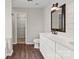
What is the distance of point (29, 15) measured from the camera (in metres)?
9.75

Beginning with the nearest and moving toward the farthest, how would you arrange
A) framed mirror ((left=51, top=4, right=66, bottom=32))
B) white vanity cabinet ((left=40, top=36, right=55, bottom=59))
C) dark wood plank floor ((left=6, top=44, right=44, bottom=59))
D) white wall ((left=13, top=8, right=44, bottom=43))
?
white vanity cabinet ((left=40, top=36, right=55, bottom=59)) < framed mirror ((left=51, top=4, right=66, bottom=32)) < dark wood plank floor ((left=6, top=44, right=44, bottom=59)) < white wall ((left=13, top=8, right=44, bottom=43))

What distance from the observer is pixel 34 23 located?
977 cm

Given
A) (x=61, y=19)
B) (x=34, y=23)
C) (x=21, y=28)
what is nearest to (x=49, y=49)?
(x=61, y=19)

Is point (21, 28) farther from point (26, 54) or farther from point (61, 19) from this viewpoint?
point (61, 19)

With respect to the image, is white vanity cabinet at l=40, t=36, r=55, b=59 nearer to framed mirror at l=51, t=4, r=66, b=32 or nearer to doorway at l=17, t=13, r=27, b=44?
framed mirror at l=51, t=4, r=66, b=32

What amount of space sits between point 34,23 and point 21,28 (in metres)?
1.04

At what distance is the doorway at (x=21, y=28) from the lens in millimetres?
9969

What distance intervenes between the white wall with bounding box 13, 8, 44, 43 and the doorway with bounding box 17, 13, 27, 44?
44 centimetres

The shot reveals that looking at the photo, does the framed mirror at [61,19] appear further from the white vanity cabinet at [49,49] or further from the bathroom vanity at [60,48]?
the bathroom vanity at [60,48]

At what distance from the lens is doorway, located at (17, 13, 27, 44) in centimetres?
997

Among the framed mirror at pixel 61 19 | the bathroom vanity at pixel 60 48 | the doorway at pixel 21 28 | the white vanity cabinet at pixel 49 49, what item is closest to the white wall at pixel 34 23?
the doorway at pixel 21 28

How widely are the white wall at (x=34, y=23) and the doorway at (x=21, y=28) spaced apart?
44 centimetres

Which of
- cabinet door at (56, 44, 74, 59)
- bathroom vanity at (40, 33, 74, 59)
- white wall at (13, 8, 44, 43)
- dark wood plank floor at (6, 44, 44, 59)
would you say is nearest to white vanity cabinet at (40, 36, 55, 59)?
bathroom vanity at (40, 33, 74, 59)
